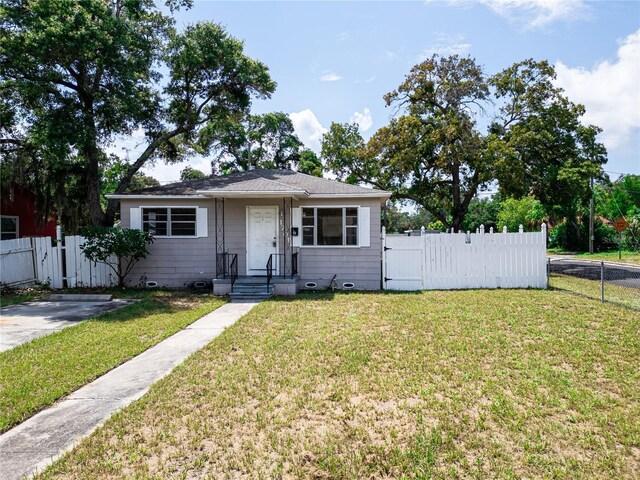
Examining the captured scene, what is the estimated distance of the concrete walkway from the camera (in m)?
2.81

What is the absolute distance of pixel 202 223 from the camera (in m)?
11.1

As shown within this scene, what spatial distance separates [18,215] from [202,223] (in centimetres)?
1032

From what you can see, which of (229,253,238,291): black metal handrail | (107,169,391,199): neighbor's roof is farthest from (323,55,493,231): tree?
(229,253,238,291): black metal handrail

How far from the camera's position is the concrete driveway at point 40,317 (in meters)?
6.17

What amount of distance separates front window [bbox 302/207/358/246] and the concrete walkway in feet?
18.9

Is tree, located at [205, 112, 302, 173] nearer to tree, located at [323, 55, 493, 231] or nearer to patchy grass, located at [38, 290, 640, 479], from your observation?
tree, located at [323, 55, 493, 231]

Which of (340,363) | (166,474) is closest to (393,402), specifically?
(340,363)

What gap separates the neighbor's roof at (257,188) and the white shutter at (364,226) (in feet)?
1.70

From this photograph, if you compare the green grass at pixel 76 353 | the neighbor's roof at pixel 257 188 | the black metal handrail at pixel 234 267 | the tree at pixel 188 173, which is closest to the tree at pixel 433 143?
the neighbor's roof at pixel 257 188

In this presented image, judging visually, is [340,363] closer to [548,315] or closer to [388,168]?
[548,315]

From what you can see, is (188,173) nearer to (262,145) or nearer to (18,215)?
(262,145)

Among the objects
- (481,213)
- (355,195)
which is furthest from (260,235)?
(481,213)

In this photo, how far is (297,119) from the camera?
3312 cm

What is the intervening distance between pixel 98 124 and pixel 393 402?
1290cm
